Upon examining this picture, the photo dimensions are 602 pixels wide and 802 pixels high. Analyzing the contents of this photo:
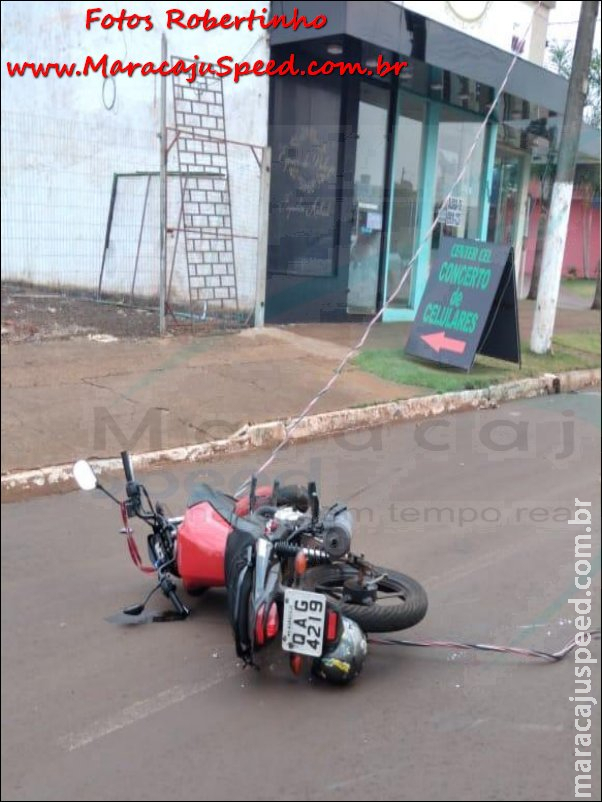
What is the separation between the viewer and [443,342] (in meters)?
1.71

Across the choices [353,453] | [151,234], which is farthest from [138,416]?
[151,234]

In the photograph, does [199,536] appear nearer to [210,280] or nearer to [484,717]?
[484,717]

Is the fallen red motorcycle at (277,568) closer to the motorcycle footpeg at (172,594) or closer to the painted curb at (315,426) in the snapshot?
the motorcycle footpeg at (172,594)

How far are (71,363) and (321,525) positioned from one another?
1.60m

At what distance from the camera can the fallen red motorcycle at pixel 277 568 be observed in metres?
1.04

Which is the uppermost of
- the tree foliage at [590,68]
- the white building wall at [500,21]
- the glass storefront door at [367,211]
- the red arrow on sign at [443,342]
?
the white building wall at [500,21]

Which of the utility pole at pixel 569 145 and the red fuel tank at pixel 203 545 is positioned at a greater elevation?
the utility pole at pixel 569 145

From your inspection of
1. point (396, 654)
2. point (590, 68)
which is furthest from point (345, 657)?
point (590, 68)

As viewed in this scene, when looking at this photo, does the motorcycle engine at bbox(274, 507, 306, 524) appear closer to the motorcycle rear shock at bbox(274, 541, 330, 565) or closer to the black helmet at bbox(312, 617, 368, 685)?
the motorcycle rear shock at bbox(274, 541, 330, 565)

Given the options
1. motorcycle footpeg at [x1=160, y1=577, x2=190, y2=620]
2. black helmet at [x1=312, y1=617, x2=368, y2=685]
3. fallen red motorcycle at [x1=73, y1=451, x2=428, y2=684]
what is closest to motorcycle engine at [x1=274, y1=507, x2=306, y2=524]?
fallen red motorcycle at [x1=73, y1=451, x2=428, y2=684]

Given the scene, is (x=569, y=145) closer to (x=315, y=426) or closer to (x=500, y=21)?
(x=500, y=21)

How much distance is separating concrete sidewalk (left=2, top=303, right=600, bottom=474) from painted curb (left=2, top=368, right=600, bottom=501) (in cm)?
3

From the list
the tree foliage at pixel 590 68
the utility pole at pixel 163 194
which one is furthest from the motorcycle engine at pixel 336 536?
the utility pole at pixel 163 194

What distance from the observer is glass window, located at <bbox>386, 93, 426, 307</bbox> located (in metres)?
1.38
